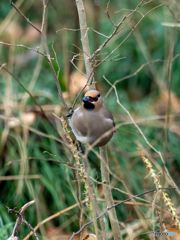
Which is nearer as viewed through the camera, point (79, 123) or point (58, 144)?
point (79, 123)


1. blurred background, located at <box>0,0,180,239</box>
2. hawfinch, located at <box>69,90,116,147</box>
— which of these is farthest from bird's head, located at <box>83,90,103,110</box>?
blurred background, located at <box>0,0,180,239</box>

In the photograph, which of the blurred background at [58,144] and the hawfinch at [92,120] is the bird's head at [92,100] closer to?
the hawfinch at [92,120]

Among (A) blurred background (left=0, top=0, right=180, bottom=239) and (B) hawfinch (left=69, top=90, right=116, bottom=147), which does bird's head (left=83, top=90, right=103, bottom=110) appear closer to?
(B) hawfinch (left=69, top=90, right=116, bottom=147)

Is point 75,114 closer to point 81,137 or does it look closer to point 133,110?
point 81,137

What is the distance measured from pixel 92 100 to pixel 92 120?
0.12 meters

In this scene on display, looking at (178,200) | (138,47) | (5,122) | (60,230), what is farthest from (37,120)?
(138,47)

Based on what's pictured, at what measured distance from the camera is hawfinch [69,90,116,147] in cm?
182

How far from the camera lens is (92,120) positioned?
191cm

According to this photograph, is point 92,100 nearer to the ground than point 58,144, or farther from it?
nearer to the ground

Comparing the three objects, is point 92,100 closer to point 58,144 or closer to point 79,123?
point 79,123

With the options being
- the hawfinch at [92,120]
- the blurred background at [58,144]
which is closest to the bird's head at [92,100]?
the hawfinch at [92,120]

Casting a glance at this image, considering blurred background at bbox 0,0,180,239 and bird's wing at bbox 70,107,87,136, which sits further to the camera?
blurred background at bbox 0,0,180,239

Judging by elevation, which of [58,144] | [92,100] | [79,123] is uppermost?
[58,144]

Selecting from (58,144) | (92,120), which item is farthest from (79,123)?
(58,144)
